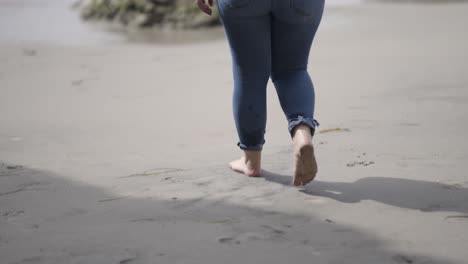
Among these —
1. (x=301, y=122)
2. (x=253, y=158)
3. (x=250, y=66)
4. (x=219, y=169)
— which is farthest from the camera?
(x=219, y=169)

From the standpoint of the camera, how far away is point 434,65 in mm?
5715

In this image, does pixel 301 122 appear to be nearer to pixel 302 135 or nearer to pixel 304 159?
pixel 302 135

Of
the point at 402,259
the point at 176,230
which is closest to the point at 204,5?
the point at 176,230

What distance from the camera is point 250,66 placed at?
2.80 meters

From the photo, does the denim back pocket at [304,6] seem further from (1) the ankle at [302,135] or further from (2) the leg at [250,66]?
(1) the ankle at [302,135]

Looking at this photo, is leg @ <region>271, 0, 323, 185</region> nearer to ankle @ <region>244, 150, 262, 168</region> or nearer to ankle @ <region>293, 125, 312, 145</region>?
ankle @ <region>293, 125, 312, 145</region>

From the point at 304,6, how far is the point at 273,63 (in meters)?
0.33

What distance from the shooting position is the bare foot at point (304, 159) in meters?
2.56

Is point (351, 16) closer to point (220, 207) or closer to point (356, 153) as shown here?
point (356, 153)

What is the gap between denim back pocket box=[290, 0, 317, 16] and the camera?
2.64 meters

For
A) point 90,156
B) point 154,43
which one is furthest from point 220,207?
point 154,43

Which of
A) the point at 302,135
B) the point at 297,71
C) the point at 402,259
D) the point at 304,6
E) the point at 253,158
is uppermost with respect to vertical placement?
the point at 304,6

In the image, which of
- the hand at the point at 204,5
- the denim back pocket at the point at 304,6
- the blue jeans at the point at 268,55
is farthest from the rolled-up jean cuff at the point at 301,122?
the hand at the point at 204,5

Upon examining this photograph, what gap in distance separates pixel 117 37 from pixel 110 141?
20.4ft
